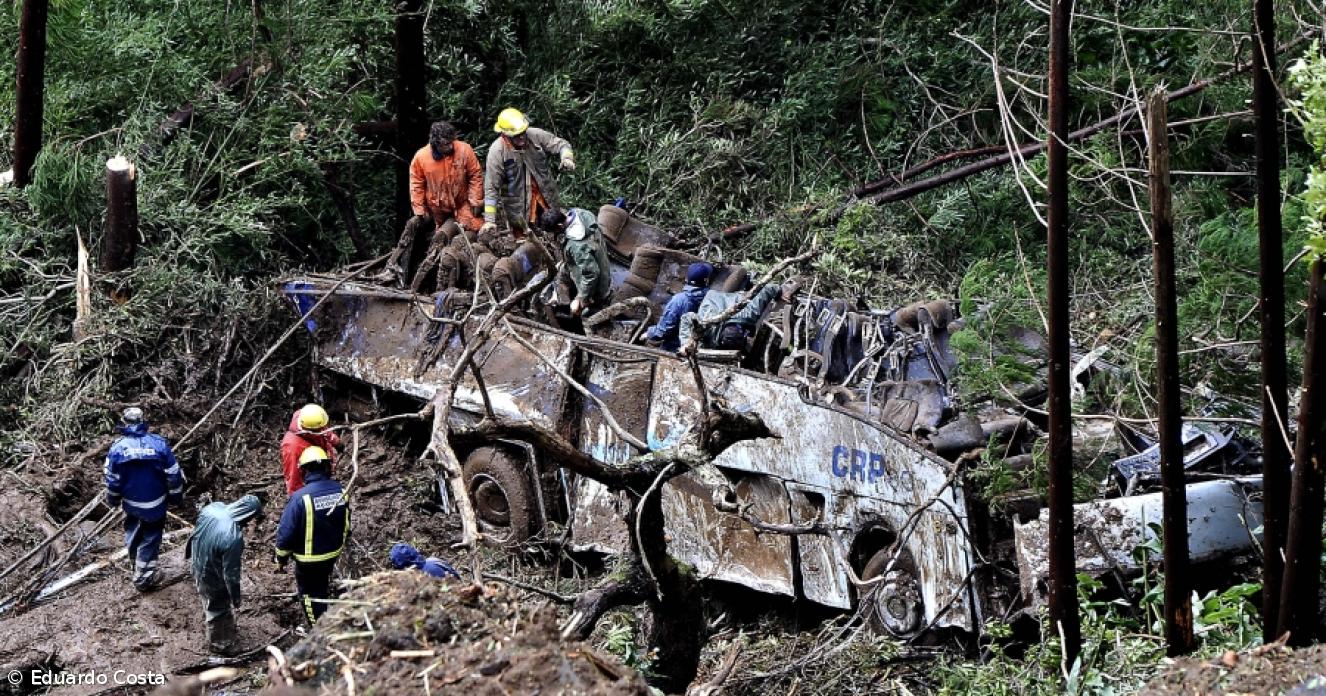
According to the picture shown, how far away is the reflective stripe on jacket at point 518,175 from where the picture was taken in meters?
11.2

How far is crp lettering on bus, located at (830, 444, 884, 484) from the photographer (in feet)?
26.2

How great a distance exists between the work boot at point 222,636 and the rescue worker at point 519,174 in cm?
374

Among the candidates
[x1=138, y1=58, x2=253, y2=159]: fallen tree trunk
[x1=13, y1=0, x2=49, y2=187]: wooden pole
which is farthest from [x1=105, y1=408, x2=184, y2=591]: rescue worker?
[x1=13, y1=0, x2=49, y2=187]: wooden pole

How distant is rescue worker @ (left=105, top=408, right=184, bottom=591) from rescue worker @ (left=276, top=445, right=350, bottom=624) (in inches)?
37.7

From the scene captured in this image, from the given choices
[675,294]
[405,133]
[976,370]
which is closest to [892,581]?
[976,370]

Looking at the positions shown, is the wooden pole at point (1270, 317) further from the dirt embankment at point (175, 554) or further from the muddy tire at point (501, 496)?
the dirt embankment at point (175, 554)

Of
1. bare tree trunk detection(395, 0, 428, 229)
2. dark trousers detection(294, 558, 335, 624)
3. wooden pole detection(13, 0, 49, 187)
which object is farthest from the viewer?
bare tree trunk detection(395, 0, 428, 229)

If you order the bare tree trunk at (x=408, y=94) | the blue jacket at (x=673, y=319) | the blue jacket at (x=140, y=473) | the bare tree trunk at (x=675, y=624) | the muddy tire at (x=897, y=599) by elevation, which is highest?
the bare tree trunk at (x=408, y=94)

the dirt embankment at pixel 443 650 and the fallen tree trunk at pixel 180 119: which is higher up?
the fallen tree trunk at pixel 180 119

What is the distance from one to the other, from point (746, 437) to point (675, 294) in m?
3.06

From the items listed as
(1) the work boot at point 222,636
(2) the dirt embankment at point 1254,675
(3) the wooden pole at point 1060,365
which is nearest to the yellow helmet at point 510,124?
(1) the work boot at point 222,636

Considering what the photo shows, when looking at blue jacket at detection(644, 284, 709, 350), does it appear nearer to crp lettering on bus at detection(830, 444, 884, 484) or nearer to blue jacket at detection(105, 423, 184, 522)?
crp lettering on bus at detection(830, 444, 884, 484)

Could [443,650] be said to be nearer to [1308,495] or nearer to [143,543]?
[1308,495]

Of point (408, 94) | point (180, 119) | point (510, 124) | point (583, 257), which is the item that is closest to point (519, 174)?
point (510, 124)
